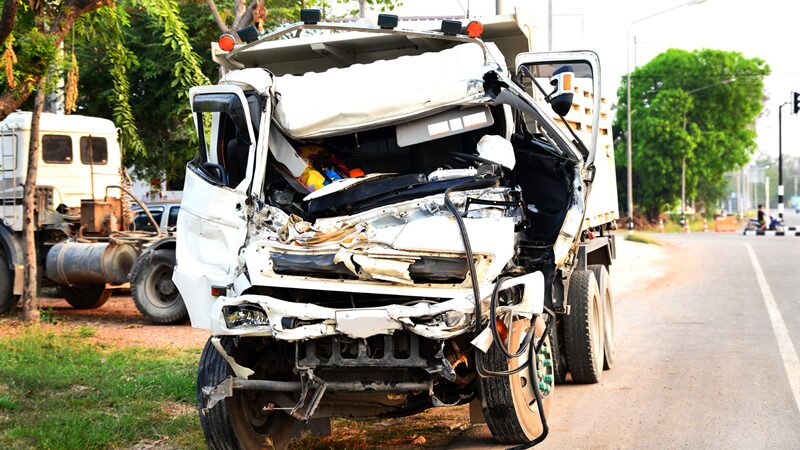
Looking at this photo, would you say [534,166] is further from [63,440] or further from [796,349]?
[796,349]

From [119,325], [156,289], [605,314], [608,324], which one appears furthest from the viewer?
[119,325]

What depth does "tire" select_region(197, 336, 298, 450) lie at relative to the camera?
6121 mm

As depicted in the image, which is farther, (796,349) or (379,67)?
(796,349)

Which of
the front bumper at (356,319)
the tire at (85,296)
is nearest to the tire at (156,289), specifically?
the tire at (85,296)

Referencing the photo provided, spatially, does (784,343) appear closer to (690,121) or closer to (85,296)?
(85,296)

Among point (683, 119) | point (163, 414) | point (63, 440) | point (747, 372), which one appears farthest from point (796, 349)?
point (683, 119)

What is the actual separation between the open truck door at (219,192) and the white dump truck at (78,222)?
7.48 metres

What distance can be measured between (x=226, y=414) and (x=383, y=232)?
60.1 inches

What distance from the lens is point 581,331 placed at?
9.00m

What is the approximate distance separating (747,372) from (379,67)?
5024 millimetres

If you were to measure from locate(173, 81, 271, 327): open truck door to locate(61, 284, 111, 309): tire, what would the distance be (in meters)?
10.2

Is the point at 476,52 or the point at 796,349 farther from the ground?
the point at 476,52

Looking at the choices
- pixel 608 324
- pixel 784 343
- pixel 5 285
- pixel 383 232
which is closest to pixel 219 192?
pixel 383 232

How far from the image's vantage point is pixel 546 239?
7117mm
